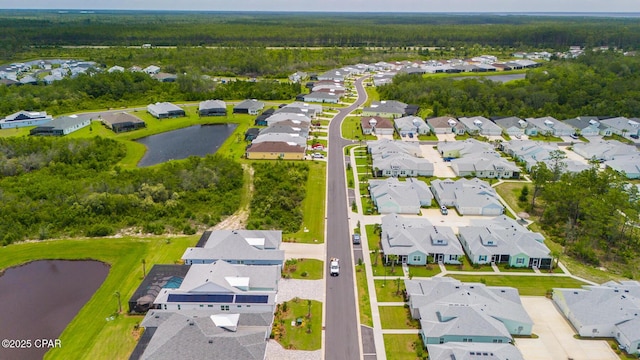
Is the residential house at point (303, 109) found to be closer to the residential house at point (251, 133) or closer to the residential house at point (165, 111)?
the residential house at point (251, 133)

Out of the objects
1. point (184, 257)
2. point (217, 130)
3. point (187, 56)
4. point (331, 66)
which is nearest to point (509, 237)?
point (184, 257)

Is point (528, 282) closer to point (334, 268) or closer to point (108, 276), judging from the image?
point (334, 268)

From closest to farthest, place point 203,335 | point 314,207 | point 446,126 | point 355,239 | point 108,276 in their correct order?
1. point 203,335
2. point 108,276
3. point 355,239
4. point 314,207
5. point 446,126

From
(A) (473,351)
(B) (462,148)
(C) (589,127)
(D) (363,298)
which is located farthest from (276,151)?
(C) (589,127)

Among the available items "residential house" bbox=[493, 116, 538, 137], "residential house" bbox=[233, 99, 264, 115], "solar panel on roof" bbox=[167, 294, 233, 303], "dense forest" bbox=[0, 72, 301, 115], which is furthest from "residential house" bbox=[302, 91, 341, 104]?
"solar panel on roof" bbox=[167, 294, 233, 303]

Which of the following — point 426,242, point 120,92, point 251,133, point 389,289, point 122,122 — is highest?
point 120,92

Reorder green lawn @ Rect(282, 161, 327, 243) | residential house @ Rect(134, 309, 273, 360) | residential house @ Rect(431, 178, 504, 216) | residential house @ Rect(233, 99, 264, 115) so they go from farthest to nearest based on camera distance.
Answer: residential house @ Rect(233, 99, 264, 115), residential house @ Rect(431, 178, 504, 216), green lawn @ Rect(282, 161, 327, 243), residential house @ Rect(134, 309, 273, 360)

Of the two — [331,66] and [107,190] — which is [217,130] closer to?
[107,190]

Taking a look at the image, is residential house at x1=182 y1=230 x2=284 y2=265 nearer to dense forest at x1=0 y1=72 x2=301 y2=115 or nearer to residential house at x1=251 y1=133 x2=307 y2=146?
residential house at x1=251 y1=133 x2=307 y2=146
